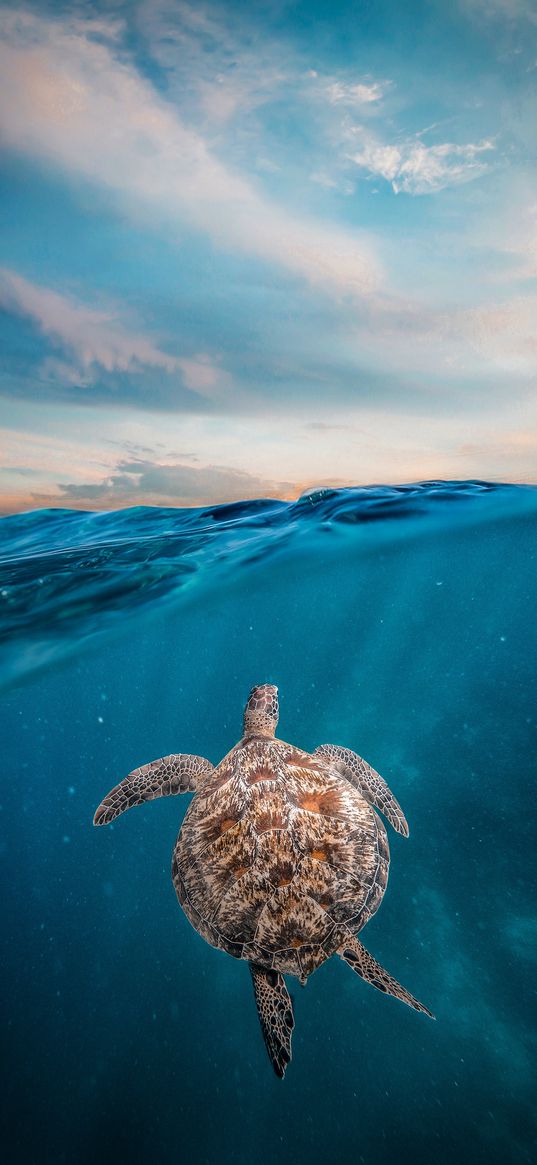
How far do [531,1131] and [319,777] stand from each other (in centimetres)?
618

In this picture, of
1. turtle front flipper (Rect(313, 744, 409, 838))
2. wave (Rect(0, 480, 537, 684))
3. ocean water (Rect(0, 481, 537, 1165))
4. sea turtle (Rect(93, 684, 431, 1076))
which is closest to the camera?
sea turtle (Rect(93, 684, 431, 1076))

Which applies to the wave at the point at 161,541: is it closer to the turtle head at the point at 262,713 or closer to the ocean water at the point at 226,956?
the ocean water at the point at 226,956

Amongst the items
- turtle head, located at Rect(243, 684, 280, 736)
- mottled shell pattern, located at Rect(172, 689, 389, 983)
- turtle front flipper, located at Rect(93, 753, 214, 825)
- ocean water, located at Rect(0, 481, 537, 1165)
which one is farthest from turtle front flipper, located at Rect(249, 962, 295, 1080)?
ocean water, located at Rect(0, 481, 537, 1165)

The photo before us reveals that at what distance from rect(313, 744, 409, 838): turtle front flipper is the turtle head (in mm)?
907

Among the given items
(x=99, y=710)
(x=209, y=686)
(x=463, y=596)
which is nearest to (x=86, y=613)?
(x=99, y=710)

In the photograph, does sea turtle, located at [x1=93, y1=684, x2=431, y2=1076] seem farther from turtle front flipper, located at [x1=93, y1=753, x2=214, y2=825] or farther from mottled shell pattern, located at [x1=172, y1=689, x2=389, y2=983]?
turtle front flipper, located at [x1=93, y1=753, x2=214, y2=825]

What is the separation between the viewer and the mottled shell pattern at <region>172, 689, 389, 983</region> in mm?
2930

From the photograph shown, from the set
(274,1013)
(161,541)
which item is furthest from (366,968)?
(161,541)

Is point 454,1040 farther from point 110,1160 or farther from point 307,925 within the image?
point 307,925

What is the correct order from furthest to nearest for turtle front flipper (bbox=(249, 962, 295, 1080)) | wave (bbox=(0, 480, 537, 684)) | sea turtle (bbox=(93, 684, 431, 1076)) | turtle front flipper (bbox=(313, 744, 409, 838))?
wave (bbox=(0, 480, 537, 684)) → turtle front flipper (bbox=(313, 744, 409, 838)) → sea turtle (bbox=(93, 684, 431, 1076)) → turtle front flipper (bbox=(249, 962, 295, 1080))

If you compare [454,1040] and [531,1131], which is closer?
[531,1131]

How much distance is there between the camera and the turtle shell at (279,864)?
293 cm

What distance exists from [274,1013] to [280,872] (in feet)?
3.21

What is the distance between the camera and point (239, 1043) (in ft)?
21.8
